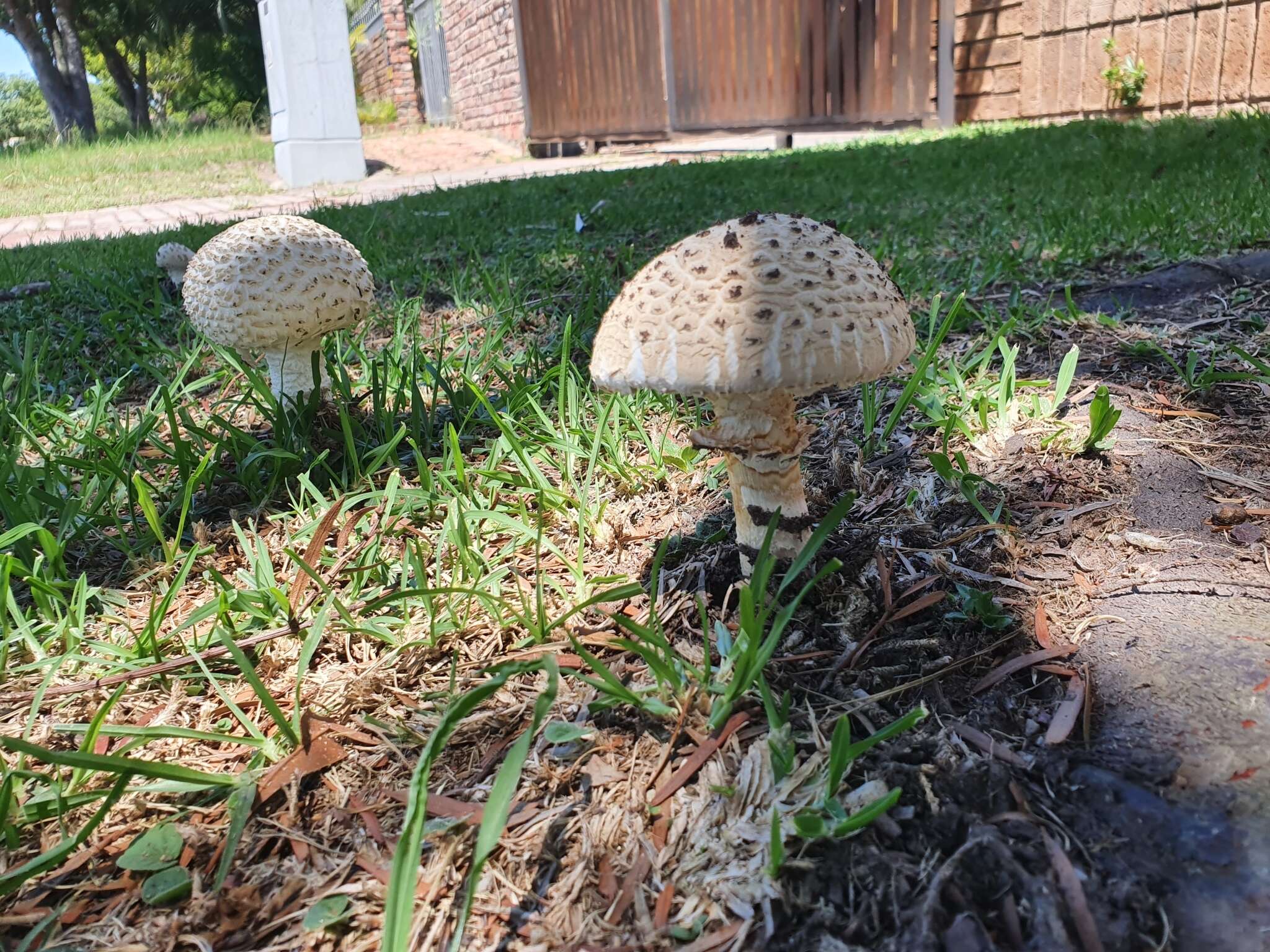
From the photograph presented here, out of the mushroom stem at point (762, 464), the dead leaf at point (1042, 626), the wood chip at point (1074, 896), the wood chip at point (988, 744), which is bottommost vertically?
the wood chip at point (1074, 896)

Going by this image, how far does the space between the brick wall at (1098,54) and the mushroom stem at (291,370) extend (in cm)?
815

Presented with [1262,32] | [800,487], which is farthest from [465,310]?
[1262,32]

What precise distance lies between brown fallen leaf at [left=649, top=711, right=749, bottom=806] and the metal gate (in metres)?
20.9

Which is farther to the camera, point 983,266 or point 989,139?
point 989,139

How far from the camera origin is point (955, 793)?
1307mm

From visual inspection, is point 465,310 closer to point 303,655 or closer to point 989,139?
point 303,655

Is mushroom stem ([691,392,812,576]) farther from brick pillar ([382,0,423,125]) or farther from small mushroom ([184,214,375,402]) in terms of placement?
brick pillar ([382,0,423,125])

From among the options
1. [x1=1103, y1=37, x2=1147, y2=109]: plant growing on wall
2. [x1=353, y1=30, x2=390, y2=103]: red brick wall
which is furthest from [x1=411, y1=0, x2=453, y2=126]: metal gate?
[x1=1103, y1=37, x2=1147, y2=109]: plant growing on wall

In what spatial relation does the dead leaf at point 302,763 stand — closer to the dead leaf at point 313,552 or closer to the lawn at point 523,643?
the lawn at point 523,643

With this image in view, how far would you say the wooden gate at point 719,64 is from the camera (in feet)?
34.1

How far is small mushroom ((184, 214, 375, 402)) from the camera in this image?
2.55 m

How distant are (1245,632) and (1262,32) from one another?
26.0 feet

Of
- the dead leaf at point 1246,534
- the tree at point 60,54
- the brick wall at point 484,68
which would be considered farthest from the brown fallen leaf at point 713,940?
the tree at point 60,54

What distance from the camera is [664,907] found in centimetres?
124
